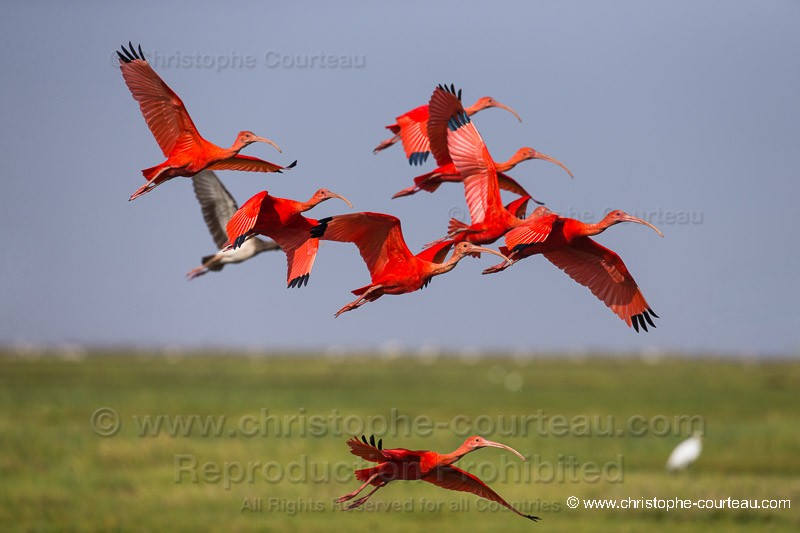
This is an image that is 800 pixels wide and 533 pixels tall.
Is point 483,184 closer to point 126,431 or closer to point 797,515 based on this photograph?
point 797,515

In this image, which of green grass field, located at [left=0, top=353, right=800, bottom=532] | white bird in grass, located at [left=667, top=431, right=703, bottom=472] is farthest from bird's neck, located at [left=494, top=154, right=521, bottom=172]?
white bird in grass, located at [left=667, top=431, right=703, bottom=472]

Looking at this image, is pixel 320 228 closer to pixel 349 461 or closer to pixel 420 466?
pixel 420 466

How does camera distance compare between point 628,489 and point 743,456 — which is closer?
point 628,489

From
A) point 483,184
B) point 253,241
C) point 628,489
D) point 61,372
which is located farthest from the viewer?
point 61,372

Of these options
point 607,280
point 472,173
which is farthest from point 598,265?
point 472,173

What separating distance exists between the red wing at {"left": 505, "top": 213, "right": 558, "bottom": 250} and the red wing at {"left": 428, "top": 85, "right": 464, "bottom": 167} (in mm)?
1154

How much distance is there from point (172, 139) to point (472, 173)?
91.8 inches

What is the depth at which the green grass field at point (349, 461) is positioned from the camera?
29922mm

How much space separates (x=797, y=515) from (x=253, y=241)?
66.4ft

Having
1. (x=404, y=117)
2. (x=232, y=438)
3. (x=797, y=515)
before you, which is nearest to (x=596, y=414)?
(x=232, y=438)

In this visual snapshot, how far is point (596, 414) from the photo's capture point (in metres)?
52.3

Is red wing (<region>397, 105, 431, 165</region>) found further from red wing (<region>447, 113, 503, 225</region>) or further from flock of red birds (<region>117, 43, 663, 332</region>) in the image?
red wing (<region>447, 113, 503, 225</region>)

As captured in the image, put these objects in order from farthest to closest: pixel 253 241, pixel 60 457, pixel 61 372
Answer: pixel 61 372, pixel 60 457, pixel 253 241

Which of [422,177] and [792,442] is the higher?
[792,442]
